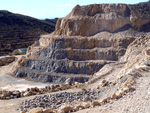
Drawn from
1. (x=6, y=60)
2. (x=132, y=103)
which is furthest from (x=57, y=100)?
(x=6, y=60)

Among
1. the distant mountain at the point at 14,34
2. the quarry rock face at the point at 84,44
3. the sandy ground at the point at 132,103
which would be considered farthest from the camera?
the distant mountain at the point at 14,34

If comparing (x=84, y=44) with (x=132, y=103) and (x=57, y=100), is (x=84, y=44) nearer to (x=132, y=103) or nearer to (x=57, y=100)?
(x=57, y=100)

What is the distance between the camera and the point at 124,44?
30688mm

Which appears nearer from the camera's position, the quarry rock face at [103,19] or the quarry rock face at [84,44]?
the quarry rock face at [84,44]

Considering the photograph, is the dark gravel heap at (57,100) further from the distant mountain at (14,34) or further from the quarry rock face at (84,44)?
the distant mountain at (14,34)

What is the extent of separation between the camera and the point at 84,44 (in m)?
33.4

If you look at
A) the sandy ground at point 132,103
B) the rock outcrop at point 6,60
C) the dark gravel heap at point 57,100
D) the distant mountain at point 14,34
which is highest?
the distant mountain at point 14,34

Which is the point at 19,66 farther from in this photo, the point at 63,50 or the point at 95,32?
the point at 95,32

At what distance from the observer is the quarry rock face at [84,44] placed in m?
30.8

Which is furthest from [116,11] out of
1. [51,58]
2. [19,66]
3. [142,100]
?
[142,100]

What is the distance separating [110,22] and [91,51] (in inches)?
235

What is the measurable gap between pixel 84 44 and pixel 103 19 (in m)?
5.23

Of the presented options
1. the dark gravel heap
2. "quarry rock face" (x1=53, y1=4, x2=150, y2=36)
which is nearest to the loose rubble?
the dark gravel heap

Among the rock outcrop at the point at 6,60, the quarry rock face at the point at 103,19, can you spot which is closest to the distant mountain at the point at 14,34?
→ the rock outcrop at the point at 6,60
